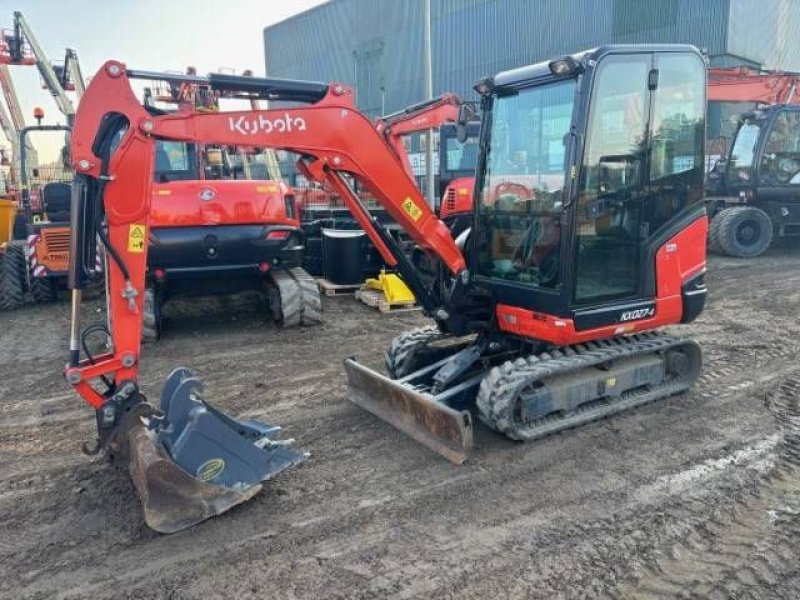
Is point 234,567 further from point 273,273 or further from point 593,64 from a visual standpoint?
point 273,273

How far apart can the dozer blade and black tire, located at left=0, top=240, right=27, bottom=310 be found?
22.2 ft

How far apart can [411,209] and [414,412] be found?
1.37 m

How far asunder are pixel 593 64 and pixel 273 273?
4.95 m

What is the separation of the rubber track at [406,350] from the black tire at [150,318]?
319 centimetres

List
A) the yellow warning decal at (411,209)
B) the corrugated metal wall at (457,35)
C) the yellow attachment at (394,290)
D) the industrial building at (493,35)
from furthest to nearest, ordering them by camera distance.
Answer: the corrugated metal wall at (457,35) < the industrial building at (493,35) < the yellow attachment at (394,290) < the yellow warning decal at (411,209)

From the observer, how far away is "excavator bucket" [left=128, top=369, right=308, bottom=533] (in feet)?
10.3

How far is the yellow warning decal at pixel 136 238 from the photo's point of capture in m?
3.42

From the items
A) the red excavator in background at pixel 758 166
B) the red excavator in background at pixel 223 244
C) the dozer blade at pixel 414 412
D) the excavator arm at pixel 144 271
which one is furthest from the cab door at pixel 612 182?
the red excavator in background at pixel 758 166

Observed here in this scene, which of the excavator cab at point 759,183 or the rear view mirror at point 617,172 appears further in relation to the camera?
the excavator cab at point 759,183

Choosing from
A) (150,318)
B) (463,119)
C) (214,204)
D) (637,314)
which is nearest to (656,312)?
(637,314)

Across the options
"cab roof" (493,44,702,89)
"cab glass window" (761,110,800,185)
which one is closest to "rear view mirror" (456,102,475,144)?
"cab roof" (493,44,702,89)

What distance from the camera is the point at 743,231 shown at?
40.2 ft

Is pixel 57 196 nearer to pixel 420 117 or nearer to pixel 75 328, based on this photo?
pixel 420 117

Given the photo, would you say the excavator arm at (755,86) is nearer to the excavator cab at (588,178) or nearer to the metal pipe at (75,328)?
the excavator cab at (588,178)
